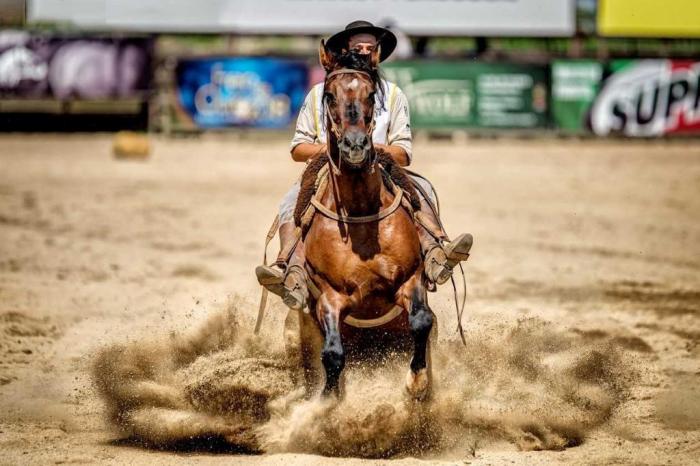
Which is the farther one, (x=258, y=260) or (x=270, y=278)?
(x=258, y=260)

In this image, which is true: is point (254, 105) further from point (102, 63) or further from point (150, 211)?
point (150, 211)

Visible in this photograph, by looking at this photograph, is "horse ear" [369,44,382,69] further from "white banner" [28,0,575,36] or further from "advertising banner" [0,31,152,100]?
"white banner" [28,0,575,36]

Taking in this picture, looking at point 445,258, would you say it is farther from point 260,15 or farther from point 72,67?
point 260,15

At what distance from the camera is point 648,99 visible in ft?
72.7

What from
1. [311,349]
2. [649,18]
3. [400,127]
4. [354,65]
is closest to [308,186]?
[400,127]

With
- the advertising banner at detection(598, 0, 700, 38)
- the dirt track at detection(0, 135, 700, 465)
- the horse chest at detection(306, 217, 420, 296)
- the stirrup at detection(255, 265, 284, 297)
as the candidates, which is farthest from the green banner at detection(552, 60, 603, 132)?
the stirrup at detection(255, 265, 284, 297)

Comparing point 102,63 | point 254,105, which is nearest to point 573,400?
point 254,105

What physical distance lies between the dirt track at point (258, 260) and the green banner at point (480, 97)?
0.89 metres

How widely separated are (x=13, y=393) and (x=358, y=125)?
3176 millimetres

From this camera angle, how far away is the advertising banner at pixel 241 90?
73.0ft

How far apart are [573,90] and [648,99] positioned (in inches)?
62.2

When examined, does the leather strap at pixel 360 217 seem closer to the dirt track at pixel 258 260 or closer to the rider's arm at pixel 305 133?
the rider's arm at pixel 305 133

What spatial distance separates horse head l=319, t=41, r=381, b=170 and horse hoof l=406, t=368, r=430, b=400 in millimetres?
1203

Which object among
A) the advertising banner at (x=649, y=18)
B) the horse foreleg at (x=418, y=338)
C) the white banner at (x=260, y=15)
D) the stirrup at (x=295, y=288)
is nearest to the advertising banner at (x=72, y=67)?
the white banner at (x=260, y=15)
